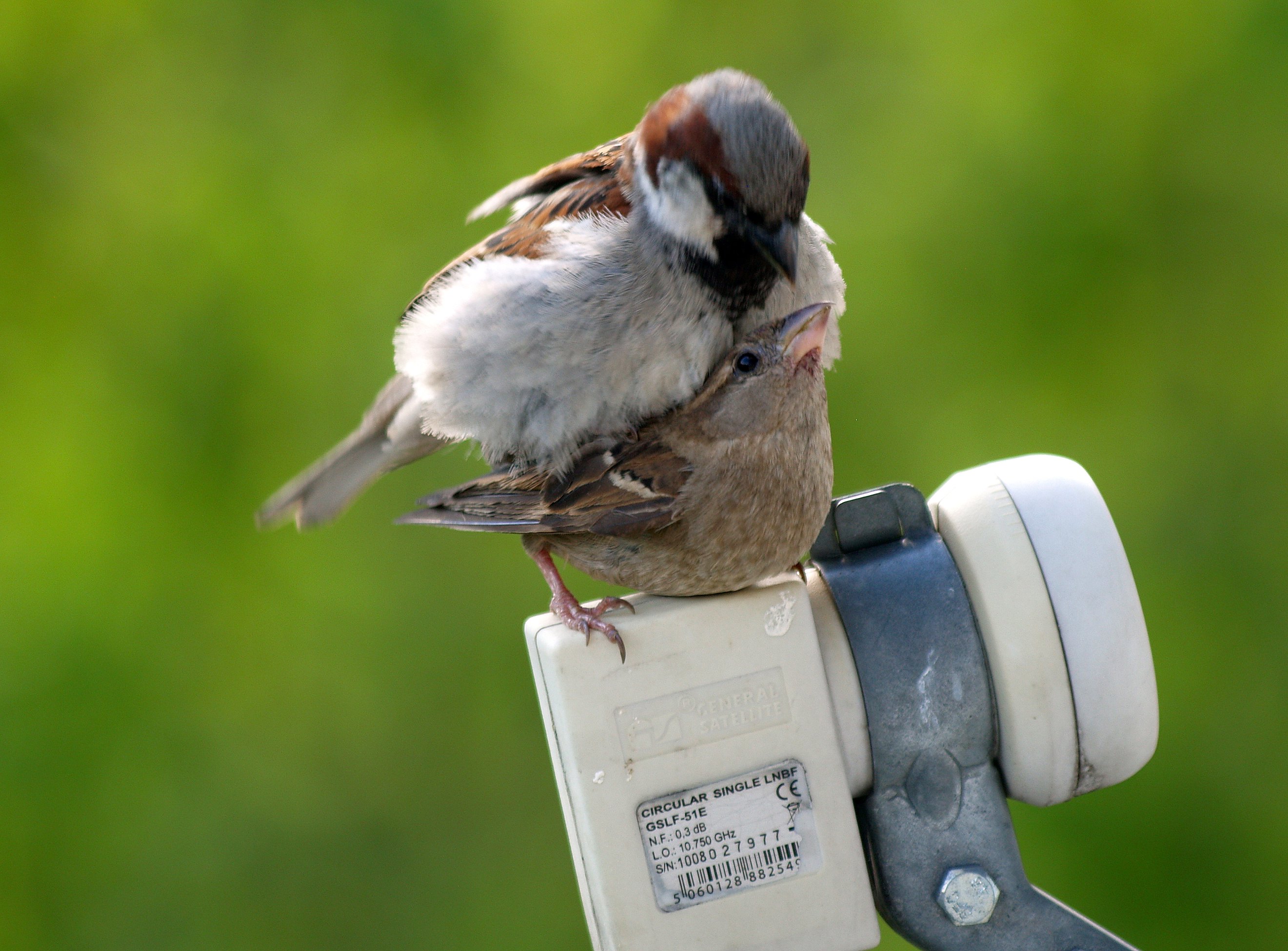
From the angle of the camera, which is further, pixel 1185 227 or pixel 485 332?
pixel 1185 227

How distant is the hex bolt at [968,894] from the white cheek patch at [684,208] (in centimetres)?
64

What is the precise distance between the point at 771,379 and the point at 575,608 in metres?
0.30

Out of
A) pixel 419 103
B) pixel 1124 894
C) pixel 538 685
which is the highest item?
pixel 419 103

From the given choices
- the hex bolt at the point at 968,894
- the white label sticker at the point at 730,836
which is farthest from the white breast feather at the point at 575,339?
the hex bolt at the point at 968,894

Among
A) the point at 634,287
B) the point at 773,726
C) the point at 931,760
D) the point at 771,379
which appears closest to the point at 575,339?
the point at 634,287

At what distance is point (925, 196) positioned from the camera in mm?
2049

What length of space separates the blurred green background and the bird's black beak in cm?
113

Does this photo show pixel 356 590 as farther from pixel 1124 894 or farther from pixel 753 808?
pixel 1124 894

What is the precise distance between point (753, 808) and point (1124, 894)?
4.69ft

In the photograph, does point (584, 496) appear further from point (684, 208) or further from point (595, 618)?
point (684, 208)

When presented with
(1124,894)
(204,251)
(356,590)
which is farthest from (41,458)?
(1124,894)

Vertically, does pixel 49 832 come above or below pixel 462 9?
below

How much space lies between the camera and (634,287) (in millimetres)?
1059

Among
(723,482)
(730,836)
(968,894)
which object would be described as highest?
(723,482)
